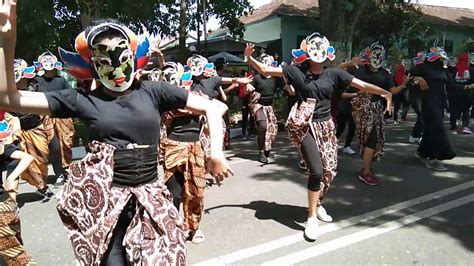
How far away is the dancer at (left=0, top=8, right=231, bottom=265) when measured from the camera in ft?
8.03

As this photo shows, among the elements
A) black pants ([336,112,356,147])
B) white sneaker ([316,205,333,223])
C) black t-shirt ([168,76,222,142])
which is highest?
black t-shirt ([168,76,222,142])

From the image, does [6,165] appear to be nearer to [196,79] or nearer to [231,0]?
[196,79]

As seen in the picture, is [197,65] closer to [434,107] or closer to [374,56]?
[374,56]

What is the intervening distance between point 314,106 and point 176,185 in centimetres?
162

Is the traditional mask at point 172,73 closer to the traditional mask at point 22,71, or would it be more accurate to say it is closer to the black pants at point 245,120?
the traditional mask at point 22,71

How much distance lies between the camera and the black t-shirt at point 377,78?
6121mm

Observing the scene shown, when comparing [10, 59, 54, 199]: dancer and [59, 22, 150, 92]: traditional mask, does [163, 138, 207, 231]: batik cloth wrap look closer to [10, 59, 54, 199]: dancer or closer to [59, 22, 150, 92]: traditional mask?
[59, 22, 150, 92]: traditional mask

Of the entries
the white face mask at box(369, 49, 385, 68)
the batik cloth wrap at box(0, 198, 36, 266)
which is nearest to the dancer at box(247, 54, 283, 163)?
the white face mask at box(369, 49, 385, 68)

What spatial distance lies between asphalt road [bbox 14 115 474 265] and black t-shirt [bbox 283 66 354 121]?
124 cm

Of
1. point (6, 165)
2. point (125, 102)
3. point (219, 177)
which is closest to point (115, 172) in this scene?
point (125, 102)

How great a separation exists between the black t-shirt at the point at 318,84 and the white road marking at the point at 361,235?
1243mm

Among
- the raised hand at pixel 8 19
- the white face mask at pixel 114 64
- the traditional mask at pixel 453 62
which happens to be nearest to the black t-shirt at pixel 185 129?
the white face mask at pixel 114 64

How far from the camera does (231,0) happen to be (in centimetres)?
1614

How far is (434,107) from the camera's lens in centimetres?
689
